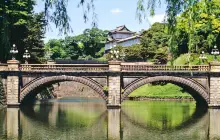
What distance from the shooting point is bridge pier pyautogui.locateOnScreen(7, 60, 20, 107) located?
4150 cm

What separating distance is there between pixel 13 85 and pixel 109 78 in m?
10.4

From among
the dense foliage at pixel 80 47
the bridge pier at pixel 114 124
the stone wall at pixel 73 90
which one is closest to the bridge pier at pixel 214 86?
the bridge pier at pixel 114 124

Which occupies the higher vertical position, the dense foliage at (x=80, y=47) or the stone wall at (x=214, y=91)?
the dense foliage at (x=80, y=47)

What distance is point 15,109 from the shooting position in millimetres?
40031

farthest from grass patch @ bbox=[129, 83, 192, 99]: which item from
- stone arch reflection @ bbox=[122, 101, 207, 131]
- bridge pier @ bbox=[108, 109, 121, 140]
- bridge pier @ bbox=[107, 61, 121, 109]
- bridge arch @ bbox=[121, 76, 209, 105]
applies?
bridge pier @ bbox=[108, 109, 121, 140]

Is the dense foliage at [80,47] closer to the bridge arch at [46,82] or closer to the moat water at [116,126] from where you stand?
the bridge arch at [46,82]

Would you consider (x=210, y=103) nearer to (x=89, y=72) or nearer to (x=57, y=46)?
(x=89, y=72)

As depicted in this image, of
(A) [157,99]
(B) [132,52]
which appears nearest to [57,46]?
(B) [132,52]

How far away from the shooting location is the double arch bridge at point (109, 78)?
136 ft

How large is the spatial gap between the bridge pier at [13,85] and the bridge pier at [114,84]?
1006 centimetres

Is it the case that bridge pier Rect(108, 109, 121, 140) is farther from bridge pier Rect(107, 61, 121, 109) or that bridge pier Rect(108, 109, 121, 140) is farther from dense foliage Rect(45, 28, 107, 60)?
dense foliage Rect(45, 28, 107, 60)

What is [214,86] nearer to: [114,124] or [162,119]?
[162,119]

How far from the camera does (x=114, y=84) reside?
41375 mm

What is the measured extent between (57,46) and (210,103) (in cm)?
6797
